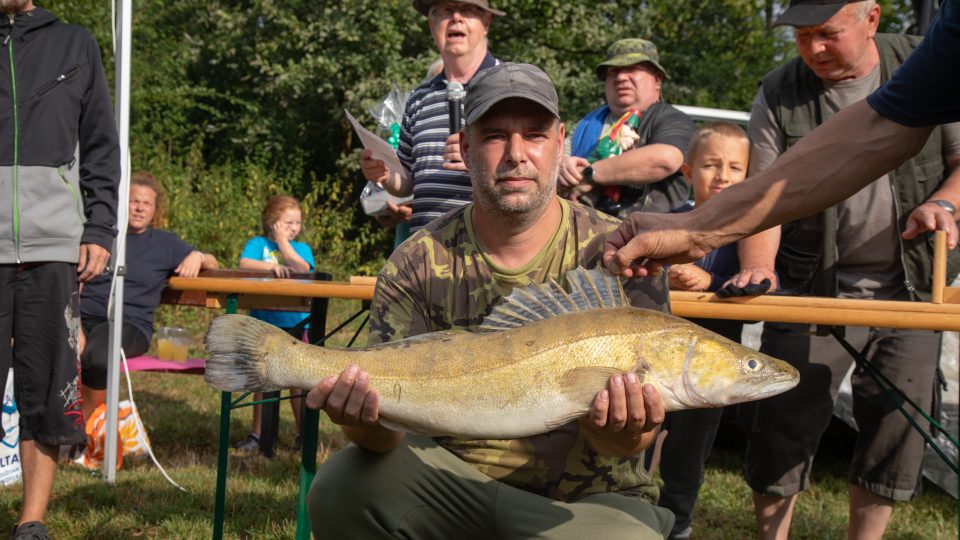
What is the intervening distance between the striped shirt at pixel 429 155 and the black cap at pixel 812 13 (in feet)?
5.42

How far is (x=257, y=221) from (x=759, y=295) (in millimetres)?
12369

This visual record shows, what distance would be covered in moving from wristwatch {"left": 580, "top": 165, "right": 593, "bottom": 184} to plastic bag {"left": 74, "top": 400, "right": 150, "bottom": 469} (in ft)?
10.9

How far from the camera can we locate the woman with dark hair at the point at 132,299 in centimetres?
656

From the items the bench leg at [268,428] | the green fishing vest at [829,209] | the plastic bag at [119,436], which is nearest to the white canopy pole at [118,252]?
the plastic bag at [119,436]

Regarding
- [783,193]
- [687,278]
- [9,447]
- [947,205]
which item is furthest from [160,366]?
[783,193]

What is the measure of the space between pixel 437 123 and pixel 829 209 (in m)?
2.04

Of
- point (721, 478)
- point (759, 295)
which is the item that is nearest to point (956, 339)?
point (721, 478)

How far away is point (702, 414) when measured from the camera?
460 centimetres

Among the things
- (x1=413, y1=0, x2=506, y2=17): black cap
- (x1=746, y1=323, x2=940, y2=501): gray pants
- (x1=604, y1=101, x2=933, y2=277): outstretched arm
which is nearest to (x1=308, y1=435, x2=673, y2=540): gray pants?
(x1=604, y1=101, x2=933, y2=277): outstretched arm

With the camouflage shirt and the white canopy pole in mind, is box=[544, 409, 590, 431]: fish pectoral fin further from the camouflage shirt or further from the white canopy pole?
the white canopy pole

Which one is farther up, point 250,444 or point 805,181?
point 805,181

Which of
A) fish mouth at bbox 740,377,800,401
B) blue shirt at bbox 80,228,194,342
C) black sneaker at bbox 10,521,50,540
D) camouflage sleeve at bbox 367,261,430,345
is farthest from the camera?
blue shirt at bbox 80,228,194,342

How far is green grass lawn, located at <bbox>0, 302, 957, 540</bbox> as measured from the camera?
16.6 feet

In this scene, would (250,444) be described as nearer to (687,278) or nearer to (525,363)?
(687,278)
